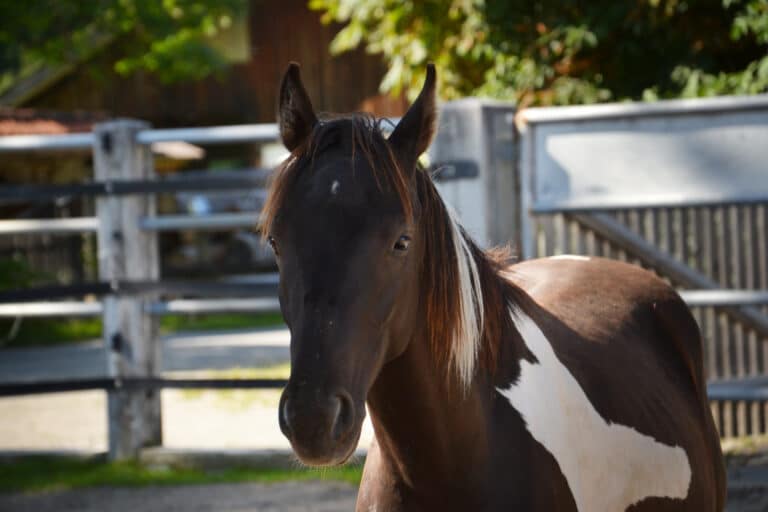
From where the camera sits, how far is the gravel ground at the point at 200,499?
5.07 meters

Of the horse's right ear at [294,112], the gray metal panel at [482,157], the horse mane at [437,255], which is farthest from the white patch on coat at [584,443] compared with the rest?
the gray metal panel at [482,157]

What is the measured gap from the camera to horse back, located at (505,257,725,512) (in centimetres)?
297

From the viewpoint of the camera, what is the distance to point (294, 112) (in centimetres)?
245

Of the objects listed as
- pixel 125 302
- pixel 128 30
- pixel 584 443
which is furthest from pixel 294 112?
pixel 128 30

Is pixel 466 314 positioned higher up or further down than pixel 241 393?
higher up

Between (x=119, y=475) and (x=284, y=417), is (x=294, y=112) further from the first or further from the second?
(x=119, y=475)

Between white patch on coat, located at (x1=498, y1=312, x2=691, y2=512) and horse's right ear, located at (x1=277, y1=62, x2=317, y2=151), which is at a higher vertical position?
horse's right ear, located at (x1=277, y1=62, x2=317, y2=151)

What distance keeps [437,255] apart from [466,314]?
0.16 meters

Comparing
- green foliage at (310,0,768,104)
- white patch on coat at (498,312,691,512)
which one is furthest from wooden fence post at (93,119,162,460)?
white patch on coat at (498,312,691,512)

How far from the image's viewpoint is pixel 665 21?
7621 mm

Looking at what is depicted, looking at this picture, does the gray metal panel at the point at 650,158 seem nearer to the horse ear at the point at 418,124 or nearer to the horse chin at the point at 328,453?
the horse ear at the point at 418,124

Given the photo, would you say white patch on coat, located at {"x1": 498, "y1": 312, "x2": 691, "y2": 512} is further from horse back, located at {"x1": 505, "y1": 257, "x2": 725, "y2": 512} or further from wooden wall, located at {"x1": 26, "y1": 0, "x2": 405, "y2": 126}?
wooden wall, located at {"x1": 26, "y1": 0, "x2": 405, "y2": 126}

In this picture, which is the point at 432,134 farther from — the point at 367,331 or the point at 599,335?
the point at 599,335

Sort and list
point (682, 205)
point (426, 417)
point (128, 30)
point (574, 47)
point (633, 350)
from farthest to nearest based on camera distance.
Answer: point (128, 30), point (574, 47), point (682, 205), point (633, 350), point (426, 417)
